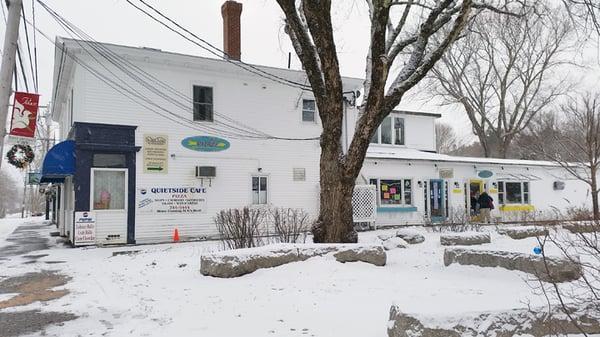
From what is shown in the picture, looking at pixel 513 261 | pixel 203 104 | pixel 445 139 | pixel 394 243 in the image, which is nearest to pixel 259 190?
pixel 203 104

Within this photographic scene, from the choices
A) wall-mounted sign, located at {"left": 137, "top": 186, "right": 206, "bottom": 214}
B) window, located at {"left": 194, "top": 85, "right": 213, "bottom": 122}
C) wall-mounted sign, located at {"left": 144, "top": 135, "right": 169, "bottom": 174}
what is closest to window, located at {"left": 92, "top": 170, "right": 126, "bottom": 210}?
wall-mounted sign, located at {"left": 137, "top": 186, "right": 206, "bottom": 214}

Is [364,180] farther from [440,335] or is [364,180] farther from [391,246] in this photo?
[440,335]

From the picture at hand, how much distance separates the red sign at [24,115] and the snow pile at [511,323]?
28.8 feet

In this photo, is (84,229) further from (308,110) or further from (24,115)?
(308,110)

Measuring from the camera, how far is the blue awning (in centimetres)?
1360

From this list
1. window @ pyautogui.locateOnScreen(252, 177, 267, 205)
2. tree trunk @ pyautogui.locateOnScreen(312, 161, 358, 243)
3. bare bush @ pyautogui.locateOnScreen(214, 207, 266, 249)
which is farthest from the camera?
window @ pyautogui.locateOnScreen(252, 177, 267, 205)

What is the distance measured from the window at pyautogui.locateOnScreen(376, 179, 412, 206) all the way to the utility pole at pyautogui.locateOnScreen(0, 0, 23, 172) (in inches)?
569

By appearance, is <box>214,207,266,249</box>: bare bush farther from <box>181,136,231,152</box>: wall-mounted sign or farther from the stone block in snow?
<box>181,136,231,152</box>: wall-mounted sign

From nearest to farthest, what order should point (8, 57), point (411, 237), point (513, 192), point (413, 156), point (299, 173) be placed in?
point (8, 57)
point (411, 237)
point (299, 173)
point (413, 156)
point (513, 192)

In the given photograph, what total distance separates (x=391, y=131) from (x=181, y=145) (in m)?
11.6

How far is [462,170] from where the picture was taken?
22641 mm

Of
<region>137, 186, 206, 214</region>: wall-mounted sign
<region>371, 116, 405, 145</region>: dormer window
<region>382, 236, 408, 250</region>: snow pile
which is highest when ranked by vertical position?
<region>371, 116, 405, 145</region>: dormer window

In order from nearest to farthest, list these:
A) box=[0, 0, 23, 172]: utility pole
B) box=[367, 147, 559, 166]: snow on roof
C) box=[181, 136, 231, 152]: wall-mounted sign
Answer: box=[0, 0, 23, 172]: utility pole < box=[181, 136, 231, 152]: wall-mounted sign < box=[367, 147, 559, 166]: snow on roof

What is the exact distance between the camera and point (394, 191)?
20703mm
